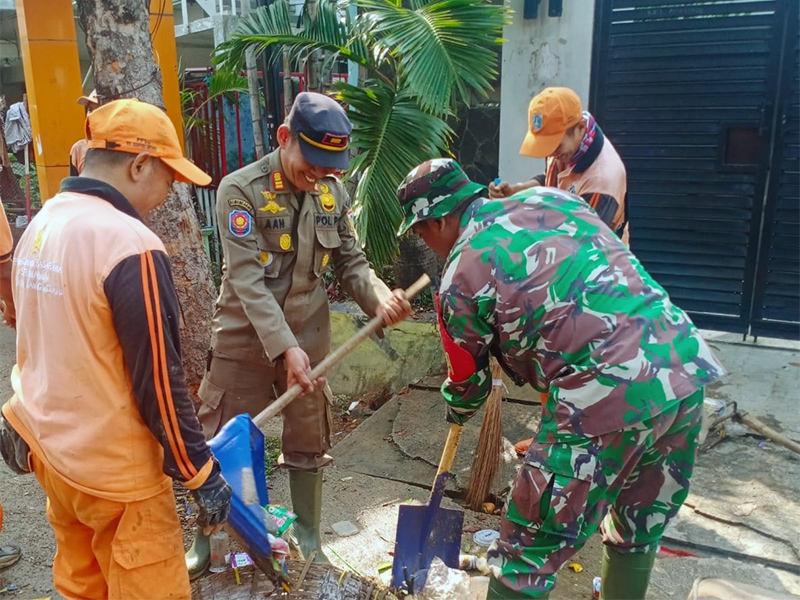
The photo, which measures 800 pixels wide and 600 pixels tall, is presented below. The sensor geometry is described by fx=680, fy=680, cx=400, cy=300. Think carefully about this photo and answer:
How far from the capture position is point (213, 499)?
1.97 metres

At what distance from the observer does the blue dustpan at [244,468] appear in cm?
223

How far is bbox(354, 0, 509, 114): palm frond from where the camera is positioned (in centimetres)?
454

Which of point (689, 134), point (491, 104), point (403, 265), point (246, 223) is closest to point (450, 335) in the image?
point (246, 223)

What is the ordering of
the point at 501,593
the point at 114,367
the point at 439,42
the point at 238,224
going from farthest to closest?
the point at 439,42 < the point at 238,224 < the point at 501,593 < the point at 114,367

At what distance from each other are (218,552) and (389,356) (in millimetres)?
2547

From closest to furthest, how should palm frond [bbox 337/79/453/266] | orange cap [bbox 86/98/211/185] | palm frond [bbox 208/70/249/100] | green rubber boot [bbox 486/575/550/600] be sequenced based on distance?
1. orange cap [bbox 86/98/211/185]
2. green rubber boot [bbox 486/575/550/600]
3. palm frond [bbox 337/79/453/266]
4. palm frond [bbox 208/70/249/100]

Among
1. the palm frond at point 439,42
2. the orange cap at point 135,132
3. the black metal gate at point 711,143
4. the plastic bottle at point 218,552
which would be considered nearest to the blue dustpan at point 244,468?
the plastic bottle at point 218,552

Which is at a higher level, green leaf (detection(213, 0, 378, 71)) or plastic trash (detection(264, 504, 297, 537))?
green leaf (detection(213, 0, 378, 71))

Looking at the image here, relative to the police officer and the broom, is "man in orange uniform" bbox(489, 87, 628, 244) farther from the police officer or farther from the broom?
the police officer

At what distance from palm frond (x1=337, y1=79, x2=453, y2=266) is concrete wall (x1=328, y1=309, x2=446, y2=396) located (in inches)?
26.9

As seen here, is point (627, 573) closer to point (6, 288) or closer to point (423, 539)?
point (423, 539)

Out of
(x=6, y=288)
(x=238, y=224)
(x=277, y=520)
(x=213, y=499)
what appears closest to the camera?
(x=213, y=499)

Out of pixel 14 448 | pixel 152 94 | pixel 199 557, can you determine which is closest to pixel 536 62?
pixel 152 94

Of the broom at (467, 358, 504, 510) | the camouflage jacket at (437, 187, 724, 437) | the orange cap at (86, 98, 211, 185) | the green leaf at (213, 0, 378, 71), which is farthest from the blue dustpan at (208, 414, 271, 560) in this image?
the green leaf at (213, 0, 378, 71)
